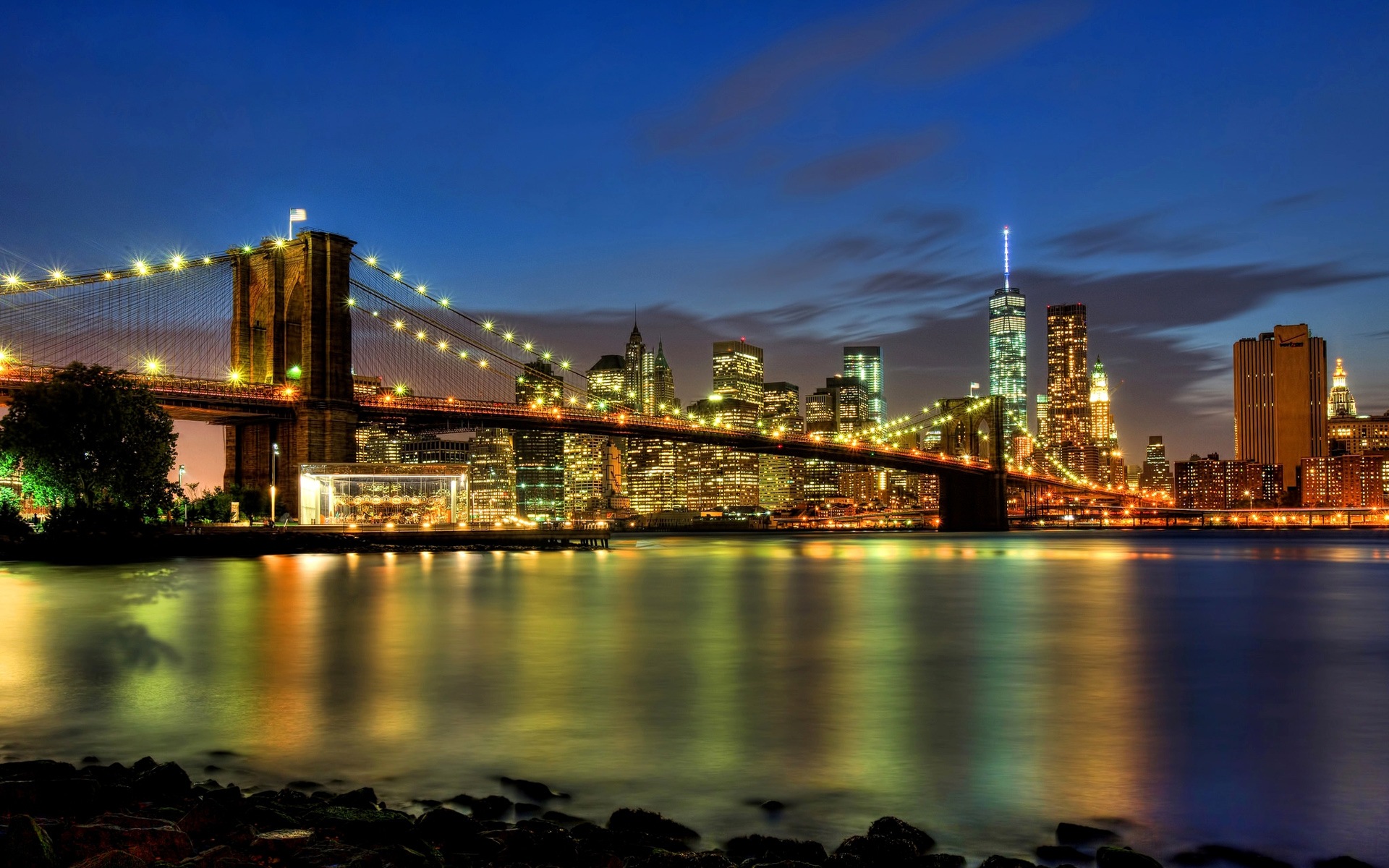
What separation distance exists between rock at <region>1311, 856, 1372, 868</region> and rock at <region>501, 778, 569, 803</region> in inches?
251

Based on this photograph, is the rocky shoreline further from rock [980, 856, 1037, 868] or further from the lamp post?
the lamp post

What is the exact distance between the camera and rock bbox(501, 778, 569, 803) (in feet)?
34.1

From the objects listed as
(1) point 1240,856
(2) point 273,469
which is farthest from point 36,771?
(2) point 273,469

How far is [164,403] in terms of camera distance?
56781 mm

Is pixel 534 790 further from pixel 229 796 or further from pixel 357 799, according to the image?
pixel 229 796

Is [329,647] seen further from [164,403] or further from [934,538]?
[934,538]

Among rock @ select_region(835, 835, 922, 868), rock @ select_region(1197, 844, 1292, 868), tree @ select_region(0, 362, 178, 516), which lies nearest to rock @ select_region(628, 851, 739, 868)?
rock @ select_region(835, 835, 922, 868)

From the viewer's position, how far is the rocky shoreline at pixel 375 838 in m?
7.08

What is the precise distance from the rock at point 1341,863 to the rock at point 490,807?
21.8 ft

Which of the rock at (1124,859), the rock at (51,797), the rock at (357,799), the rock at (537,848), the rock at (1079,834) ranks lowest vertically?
the rock at (1079,834)

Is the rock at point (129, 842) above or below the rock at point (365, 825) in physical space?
above

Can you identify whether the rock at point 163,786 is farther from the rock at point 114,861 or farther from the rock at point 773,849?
the rock at point 773,849

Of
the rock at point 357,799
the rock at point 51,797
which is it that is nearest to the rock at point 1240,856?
the rock at point 357,799

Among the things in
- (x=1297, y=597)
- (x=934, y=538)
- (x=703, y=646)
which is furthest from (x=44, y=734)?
(x=934, y=538)
